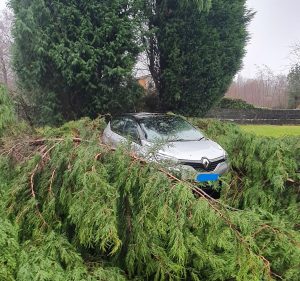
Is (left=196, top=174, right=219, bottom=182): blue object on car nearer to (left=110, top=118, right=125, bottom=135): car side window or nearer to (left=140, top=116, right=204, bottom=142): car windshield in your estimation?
(left=140, top=116, right=204, bottom=142): car windshield

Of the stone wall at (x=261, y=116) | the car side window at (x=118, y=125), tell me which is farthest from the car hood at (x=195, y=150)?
the stone wall at (x=261, y=116)

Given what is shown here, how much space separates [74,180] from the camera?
303 centimetres

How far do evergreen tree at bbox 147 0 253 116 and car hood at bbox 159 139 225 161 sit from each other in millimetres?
3660

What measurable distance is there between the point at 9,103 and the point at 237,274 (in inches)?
144

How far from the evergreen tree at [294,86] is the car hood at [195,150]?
2391cm

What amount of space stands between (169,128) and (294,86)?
941 inches

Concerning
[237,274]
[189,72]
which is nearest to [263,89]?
[189,72]

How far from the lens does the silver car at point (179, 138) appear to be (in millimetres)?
6387

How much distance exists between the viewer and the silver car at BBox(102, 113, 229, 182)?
6387 millimetres

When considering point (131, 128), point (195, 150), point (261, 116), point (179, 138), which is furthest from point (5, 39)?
point (195, 150)

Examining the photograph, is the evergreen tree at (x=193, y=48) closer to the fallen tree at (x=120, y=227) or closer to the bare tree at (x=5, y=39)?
the fallen tree at (x=120, y=227)

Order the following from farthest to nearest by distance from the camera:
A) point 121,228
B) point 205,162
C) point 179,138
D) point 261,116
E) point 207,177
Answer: point 261,116 < point 179,138 < point 205,162 < point 207,177 < point 121,228

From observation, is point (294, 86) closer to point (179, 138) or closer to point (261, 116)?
point (261, 116)

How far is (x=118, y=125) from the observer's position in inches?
310
